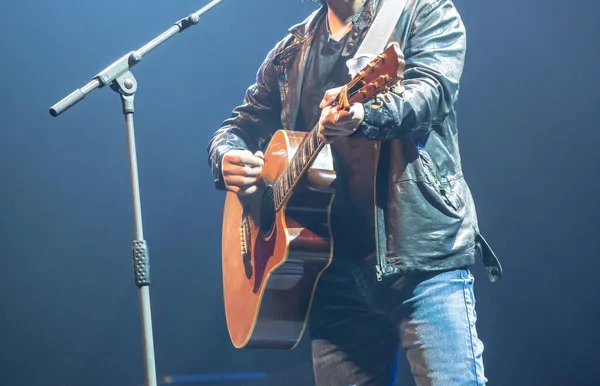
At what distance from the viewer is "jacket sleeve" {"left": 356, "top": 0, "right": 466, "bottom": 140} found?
1433 millimetres

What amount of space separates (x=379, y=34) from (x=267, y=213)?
27.5 inches

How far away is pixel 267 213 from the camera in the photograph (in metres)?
2.11

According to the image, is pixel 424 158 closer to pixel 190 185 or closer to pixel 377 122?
pixel 377 122

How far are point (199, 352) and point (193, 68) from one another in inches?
59.0

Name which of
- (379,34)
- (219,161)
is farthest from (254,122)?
(379,34)

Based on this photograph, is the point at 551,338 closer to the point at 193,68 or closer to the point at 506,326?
the point at 506,326

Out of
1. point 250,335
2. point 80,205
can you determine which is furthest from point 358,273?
point 80,205

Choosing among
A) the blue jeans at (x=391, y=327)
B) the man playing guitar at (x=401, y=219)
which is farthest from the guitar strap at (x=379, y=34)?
the blue jeans at (x=391, y=327)

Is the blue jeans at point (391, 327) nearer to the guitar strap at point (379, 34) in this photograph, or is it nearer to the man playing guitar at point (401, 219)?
the man playing guitar at point (401, 219)

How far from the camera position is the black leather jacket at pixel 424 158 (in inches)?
58.6

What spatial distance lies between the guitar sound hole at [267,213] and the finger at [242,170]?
0.09 m

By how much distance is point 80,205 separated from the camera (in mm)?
3309

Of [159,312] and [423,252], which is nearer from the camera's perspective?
[423,252]

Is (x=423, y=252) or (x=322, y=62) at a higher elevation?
(x=322, y=62)
